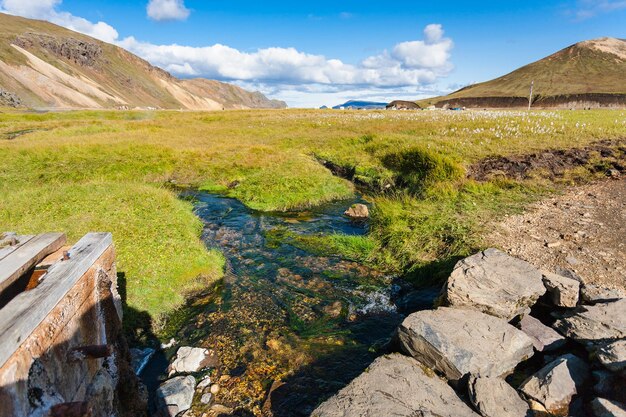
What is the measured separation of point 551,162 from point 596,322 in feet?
47.4

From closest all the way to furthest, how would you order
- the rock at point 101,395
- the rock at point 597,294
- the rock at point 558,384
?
the rock at point 101,395 < the rock at point 558,384 < the rock at point 597,294

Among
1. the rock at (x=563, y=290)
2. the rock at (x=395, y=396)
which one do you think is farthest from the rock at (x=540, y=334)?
the rock at (x=395, y=396)

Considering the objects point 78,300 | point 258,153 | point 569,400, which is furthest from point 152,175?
point 569,400

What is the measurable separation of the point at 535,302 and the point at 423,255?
14.0ft

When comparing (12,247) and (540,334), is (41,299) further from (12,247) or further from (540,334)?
(540,334)

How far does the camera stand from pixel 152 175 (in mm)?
25234

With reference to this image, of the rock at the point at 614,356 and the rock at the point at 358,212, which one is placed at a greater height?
the rock at the point at 614,356

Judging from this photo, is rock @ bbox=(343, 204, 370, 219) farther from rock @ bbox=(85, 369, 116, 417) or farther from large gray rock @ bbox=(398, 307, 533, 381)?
rock @ bbox=(85, 369, 116, 417)

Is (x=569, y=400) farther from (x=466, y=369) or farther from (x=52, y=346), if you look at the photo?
(x=52, y=346)

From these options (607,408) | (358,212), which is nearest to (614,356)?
(607,408)

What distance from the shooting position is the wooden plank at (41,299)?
3.55m

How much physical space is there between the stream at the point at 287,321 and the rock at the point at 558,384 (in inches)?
124

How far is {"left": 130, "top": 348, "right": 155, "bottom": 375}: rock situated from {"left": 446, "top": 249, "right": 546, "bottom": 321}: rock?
7135mm

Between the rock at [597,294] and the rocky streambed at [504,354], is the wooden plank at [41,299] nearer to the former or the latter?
the rocky streambed at [504,354]
